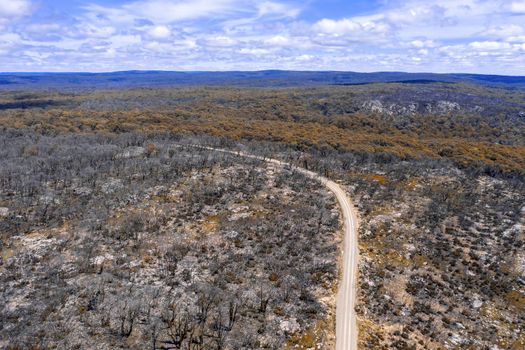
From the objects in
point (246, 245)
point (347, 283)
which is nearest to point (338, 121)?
point (246, 245)

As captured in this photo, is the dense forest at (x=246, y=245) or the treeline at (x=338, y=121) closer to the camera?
the dense forest at (x=246, y=245)

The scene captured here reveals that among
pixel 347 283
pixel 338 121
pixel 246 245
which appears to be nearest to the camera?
pixel 347 283

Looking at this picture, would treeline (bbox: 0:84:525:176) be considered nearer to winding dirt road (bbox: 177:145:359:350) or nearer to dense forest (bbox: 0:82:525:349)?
dense forest (bbox: 0:82:525:349)

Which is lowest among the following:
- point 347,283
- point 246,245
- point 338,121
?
point 347,283

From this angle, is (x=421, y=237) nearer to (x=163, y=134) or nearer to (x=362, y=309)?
(x=362, y=309)

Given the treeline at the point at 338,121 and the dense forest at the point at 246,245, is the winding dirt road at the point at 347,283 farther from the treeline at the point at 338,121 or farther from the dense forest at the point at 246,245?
the treeline at the point at 338,121

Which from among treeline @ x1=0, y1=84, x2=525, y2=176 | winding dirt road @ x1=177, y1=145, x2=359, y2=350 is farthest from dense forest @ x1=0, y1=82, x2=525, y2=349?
treeline @ x1=0, y1=84, x2=525, y2=176

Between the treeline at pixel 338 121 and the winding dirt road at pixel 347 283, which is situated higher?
the treeline at pixel 338 121

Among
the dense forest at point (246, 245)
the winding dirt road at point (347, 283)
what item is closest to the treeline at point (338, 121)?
the dense forest at point (246, 245)

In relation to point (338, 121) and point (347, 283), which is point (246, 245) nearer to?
point (347, 283)
